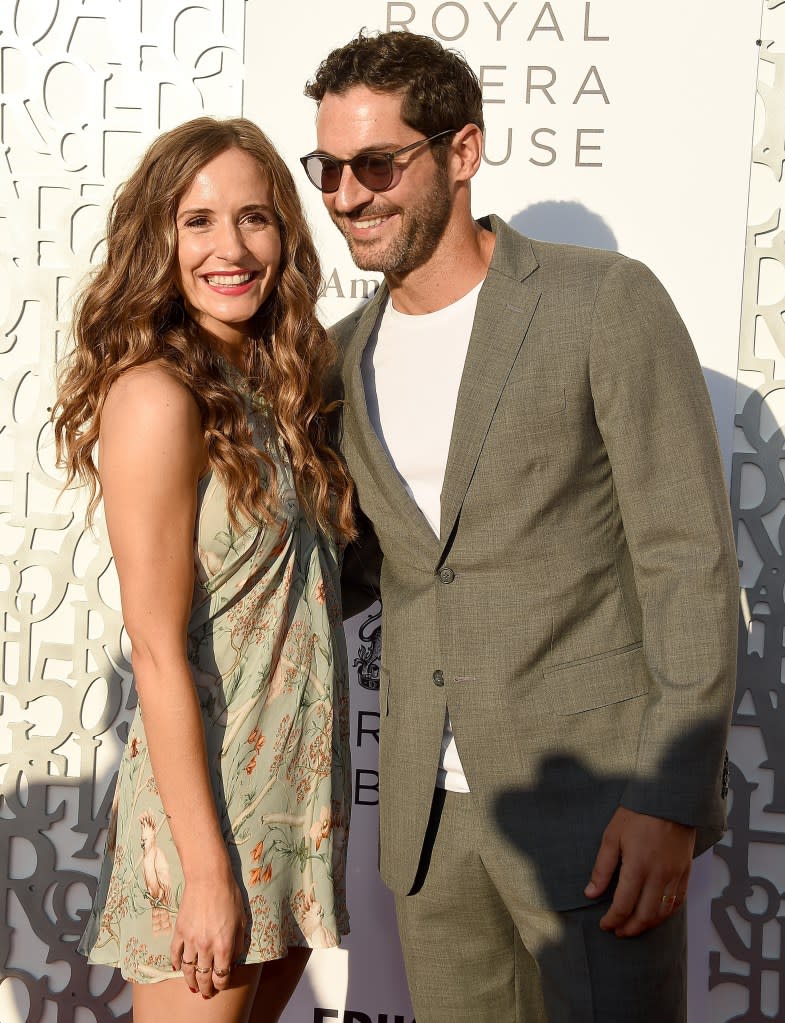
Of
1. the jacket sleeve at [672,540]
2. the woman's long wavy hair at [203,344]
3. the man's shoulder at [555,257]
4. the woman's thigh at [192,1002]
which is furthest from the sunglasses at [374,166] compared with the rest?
the woman's thigh at [192,1002]

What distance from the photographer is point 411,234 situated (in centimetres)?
219

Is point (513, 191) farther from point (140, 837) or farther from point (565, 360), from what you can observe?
point (140, 837)

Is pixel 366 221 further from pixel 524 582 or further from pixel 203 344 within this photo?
pixel 524 582

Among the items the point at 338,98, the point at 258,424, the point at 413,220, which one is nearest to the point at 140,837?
the point at 258,424

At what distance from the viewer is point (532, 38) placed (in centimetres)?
289

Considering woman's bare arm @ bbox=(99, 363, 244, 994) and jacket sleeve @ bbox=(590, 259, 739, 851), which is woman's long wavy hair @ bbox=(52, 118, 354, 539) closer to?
woman's bare arm @ bbox=(99, 363, 244, 994)

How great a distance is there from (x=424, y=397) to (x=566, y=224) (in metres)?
1.06

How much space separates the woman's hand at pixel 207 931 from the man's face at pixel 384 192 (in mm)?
1282

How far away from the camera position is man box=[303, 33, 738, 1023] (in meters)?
1.87

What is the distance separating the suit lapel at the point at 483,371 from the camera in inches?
78.0

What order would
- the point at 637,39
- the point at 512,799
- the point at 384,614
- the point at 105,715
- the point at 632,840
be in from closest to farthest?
the point at 632,840 < the point at 512,799 < the point at 384,614 < the point at 637,39 < the point at 105,715

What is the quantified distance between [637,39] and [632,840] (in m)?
2.14

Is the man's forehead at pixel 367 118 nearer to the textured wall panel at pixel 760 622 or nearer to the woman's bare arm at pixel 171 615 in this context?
the woman's bare arm at pixel 171 615

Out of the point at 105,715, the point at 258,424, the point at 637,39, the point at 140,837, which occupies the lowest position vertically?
the point at 105,715
